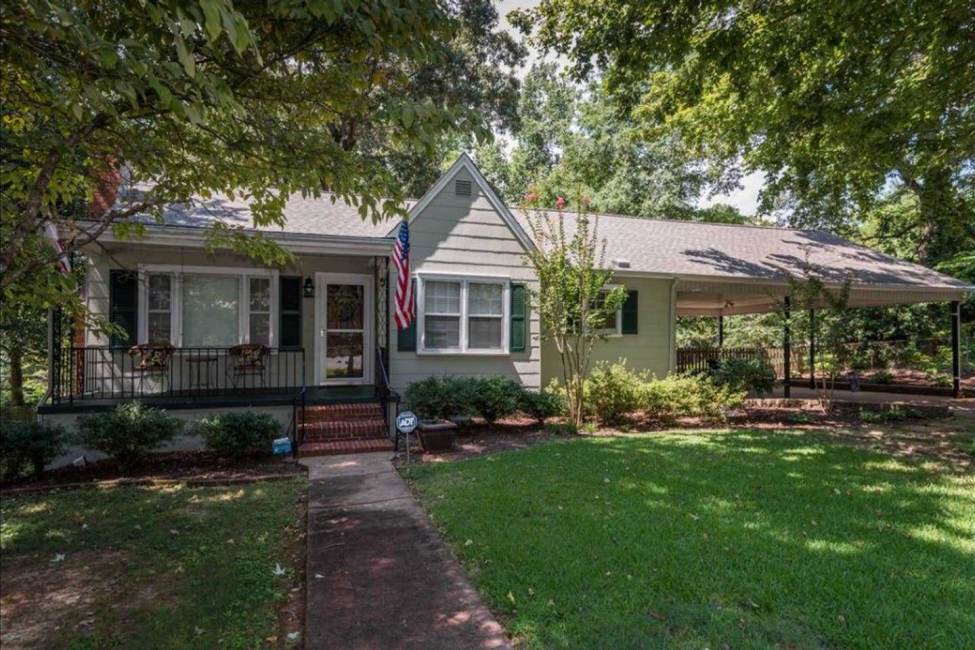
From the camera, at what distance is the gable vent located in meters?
10.2

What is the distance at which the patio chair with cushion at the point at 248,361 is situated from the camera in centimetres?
908

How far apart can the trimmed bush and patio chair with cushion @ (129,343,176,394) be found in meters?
7.37

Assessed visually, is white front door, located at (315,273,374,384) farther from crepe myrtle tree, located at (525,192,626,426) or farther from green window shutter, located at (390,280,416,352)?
crepe myrtle tree, located at (525,192,626,426)

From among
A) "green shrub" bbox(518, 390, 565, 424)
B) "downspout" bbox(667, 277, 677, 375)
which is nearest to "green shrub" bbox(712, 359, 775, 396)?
"downspout" bbox(667, 277, 677, 375)

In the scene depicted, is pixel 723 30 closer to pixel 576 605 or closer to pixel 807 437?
pixel 807 437

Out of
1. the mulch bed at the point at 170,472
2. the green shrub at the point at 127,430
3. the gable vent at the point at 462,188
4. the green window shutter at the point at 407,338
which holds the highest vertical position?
the gable vent at the point at 462,188

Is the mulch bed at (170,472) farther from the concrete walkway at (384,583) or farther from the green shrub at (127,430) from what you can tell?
the concrete walkway at (384,583)

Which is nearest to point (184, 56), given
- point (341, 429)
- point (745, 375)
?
point (341, 429)

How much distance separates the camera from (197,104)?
2754mm

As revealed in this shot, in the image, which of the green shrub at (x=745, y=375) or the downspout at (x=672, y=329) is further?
the downspout at (x=672, y=329)

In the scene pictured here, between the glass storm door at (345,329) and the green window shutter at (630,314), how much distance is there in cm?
584

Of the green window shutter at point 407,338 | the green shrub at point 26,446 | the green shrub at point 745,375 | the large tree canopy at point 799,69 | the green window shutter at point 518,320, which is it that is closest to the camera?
the green shrub at point 26,446

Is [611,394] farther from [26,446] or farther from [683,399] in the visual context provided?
[26,446]

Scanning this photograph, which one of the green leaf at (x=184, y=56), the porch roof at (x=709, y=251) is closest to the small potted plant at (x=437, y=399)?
the porch roof at (x=709, y=251)
